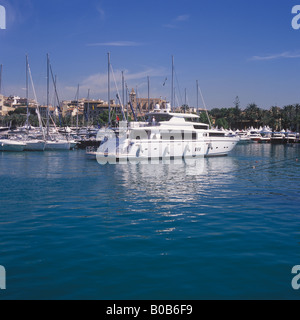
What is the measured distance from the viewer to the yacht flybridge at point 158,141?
36562 millimetres

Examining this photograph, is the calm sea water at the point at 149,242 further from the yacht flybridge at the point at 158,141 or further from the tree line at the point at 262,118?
the tree line at the point at 262,118

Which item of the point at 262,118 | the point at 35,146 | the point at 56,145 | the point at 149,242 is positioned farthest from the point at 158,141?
the point at 262,118

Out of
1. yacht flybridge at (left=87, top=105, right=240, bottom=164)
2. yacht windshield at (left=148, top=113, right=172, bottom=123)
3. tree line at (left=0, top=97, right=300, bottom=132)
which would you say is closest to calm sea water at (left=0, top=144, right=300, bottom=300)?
yacht flybridge at (left=87, top=105, right=240, bottom=164)

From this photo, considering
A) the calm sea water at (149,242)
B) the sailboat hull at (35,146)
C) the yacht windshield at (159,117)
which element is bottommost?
the calm sea water at (149,242)

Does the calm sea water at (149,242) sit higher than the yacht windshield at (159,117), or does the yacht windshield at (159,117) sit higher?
the yacht windshield at (159,117)

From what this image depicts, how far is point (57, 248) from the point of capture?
10.2 meters

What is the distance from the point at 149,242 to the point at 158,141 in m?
26.9

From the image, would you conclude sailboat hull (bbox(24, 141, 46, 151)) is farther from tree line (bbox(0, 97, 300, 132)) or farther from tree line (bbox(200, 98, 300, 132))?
tree line (bbox(200, 98, 300, 132))

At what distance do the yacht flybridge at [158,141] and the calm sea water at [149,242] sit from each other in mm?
15750

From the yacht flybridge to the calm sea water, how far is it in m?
15.8

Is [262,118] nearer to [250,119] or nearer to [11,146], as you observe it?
[250,119]

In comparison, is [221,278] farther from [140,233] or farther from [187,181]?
[187,181]

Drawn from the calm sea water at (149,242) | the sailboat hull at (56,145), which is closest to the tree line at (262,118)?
the sailboat hull at (56,145)
